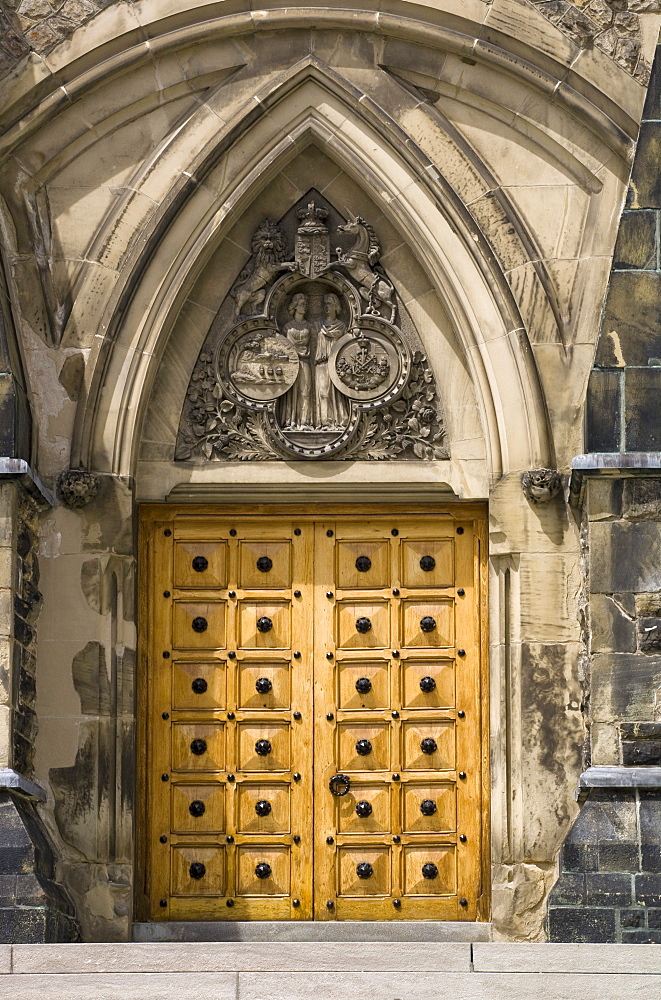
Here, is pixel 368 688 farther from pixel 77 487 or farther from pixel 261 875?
pixel 77 487

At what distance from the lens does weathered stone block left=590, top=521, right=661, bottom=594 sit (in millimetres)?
9156

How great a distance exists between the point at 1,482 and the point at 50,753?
156 centimetres

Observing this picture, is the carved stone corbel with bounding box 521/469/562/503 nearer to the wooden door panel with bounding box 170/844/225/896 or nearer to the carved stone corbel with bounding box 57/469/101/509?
the carved stone corbel with bounding box 57/469/101/509

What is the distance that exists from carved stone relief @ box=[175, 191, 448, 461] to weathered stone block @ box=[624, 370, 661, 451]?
130cm

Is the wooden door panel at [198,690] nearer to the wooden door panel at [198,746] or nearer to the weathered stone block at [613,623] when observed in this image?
the wooden door panel at [198,746]

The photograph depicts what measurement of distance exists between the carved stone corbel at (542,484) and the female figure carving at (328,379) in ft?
3.93

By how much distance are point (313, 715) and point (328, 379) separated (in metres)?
1.97

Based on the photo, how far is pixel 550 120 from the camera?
10.1m

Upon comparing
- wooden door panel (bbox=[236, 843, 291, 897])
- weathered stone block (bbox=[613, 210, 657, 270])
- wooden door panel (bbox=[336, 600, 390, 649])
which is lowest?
wooden door panel (bbox=[236, 843, 291, 897])

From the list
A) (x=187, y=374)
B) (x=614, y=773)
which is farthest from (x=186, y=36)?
(x=614, y=773)

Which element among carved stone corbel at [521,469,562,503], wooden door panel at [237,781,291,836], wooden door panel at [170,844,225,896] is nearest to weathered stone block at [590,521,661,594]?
carved stone corbel at [521,469,562,503]

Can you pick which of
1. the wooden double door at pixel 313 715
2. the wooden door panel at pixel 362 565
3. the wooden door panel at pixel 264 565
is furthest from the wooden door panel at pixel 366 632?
the wooden door panel at pixel 264 565

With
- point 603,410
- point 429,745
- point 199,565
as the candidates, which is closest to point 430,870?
point 429,745

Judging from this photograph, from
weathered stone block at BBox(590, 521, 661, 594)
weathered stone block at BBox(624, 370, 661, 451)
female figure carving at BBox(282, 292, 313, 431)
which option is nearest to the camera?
weathered stone block at BBox(590, 521, 661, 594)
